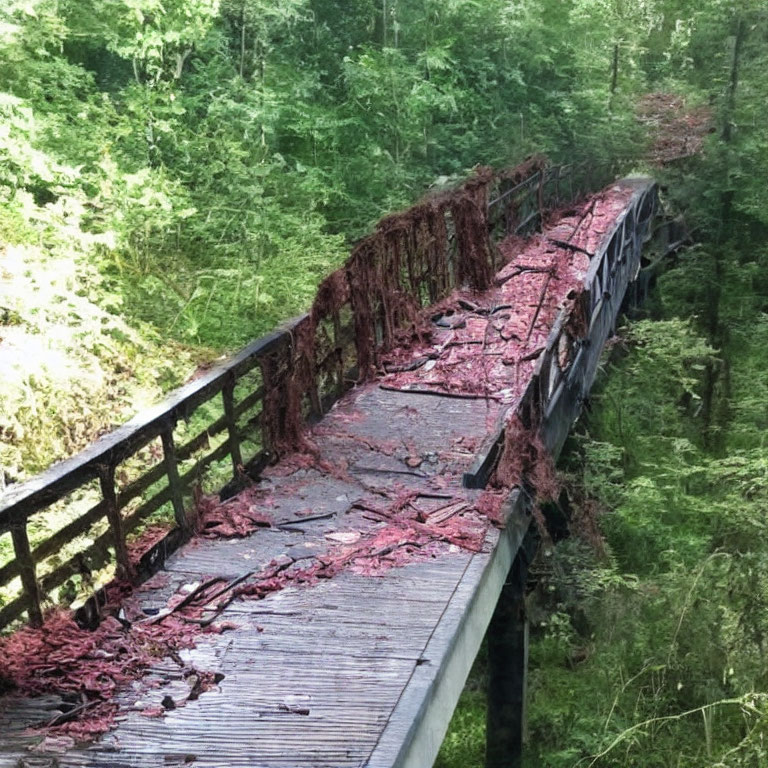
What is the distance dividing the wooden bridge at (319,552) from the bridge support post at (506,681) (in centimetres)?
3

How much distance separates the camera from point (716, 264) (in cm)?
1959

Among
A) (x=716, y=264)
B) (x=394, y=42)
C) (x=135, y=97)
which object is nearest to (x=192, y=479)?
(x=135, y=97)

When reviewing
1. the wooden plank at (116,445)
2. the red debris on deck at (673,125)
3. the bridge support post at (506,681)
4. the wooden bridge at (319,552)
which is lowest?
the bridge support post at (506,681)

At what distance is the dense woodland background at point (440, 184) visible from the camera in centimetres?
988

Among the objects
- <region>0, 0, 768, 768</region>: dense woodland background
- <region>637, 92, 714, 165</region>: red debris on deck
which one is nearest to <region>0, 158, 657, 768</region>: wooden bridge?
<region>0, 0, 768, 768</region>: dense woodland background

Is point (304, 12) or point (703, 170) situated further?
point (304, 12)

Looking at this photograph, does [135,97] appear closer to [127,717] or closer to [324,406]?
[324,406]

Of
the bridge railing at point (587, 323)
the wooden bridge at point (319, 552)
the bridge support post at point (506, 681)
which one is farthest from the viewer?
the bridge support post at point (506, 681)

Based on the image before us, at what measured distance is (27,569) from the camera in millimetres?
4836

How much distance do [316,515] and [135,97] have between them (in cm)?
1221

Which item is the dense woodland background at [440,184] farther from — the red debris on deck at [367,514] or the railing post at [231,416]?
the railing post at [231,416]

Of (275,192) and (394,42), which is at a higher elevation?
(394,42)

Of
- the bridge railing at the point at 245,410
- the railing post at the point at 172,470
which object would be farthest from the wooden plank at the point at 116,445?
the railing post at the point at 172,470

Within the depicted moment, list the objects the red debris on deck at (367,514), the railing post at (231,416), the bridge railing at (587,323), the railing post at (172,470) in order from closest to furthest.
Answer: the red debris on deck at (367,514)
the railing post at (172,470)
the railing post at (231,416)
the bridge railing at (587,323)
